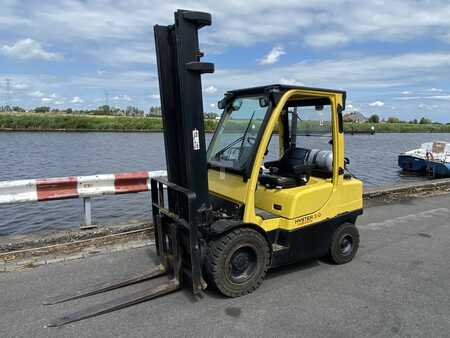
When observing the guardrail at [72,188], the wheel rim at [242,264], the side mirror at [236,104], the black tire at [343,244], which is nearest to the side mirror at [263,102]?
the side mirror at [236,104]

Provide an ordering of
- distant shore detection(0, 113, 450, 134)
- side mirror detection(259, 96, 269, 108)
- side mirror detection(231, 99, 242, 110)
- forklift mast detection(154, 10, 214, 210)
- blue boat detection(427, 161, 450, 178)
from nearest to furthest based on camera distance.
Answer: forklift mast detection(154, 10, 214, 210), side mirror detection(259, 96, 269, 108), side mirror detection(231, 99, 242, 110), blue boat detection(427, 161, 450, 178), distant shore detection(0, 113, 450, 134)

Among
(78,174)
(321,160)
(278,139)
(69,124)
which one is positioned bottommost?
(78,174)

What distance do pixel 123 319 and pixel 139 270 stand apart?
1.22 meters

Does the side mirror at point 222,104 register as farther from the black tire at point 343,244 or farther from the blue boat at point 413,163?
the blue boat at point 413,163

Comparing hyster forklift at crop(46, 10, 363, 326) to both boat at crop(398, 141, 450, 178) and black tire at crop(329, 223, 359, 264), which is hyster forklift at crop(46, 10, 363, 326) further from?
boat at crop(398, 141, 450, 178)

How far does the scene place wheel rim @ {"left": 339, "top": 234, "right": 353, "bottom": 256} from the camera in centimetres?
526

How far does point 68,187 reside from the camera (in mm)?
6340

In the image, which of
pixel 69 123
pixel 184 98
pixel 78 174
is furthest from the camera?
pixel 69 123

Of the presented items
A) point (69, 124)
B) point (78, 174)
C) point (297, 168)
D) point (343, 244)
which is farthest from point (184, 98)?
point (69, 124)

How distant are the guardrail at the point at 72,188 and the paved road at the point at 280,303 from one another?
5.05 ft

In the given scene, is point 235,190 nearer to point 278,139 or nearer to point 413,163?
point 278,139

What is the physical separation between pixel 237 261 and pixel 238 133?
4.97 feet

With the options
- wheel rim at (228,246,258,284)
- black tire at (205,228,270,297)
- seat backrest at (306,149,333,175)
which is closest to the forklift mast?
black tire at (205,228,270,297)

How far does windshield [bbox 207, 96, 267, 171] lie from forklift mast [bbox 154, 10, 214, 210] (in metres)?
0.51
